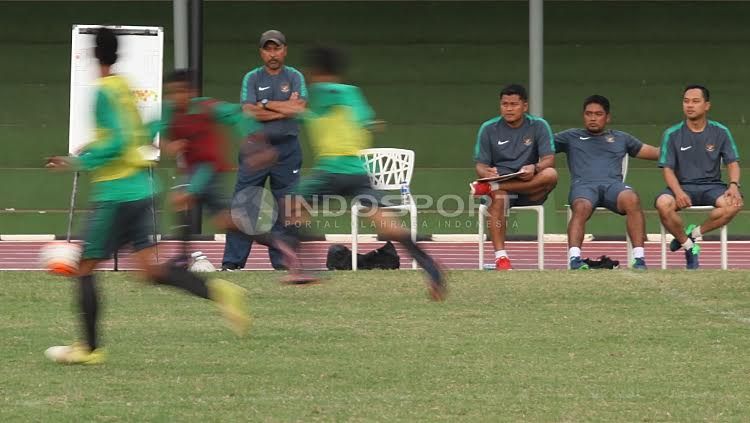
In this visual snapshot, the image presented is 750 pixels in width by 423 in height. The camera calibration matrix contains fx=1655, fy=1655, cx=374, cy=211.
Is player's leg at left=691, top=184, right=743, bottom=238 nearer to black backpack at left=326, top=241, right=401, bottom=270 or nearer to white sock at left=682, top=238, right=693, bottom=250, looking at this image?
white sock at left=682, top=238, right=693, bottom=250

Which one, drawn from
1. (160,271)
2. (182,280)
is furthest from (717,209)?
(160,271)

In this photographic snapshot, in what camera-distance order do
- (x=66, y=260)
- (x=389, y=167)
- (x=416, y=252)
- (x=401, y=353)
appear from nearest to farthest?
1. (x=66, y=260)
2. (x=401, y=353)
3. (x=416, y=252)
4. (x=389, y=167)

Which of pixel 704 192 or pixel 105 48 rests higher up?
pixel 105 48

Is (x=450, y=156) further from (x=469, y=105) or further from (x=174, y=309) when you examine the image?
(x=174, y=309)

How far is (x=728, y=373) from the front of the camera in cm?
838

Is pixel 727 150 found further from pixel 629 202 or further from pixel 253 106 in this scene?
pixel 253 106

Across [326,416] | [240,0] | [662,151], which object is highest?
[240,0]

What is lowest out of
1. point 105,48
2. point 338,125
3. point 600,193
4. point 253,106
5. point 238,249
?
point 238,249

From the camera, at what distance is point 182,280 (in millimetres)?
8734

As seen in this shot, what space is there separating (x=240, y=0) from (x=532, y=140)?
8372 millimetres

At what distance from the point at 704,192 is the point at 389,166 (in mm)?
3054

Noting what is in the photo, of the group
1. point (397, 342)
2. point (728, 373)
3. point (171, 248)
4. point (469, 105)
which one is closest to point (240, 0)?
point (469, 105)

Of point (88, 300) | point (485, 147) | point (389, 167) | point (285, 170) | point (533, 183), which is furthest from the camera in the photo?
point (389, 167)

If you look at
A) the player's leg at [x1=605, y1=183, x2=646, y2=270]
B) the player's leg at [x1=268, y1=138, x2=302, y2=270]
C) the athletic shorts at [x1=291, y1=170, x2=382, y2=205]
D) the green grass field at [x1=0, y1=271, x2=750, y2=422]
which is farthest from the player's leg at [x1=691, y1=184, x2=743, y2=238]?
the athletic shorts at [x1=291, y1=170, x2=382, y2=205]
